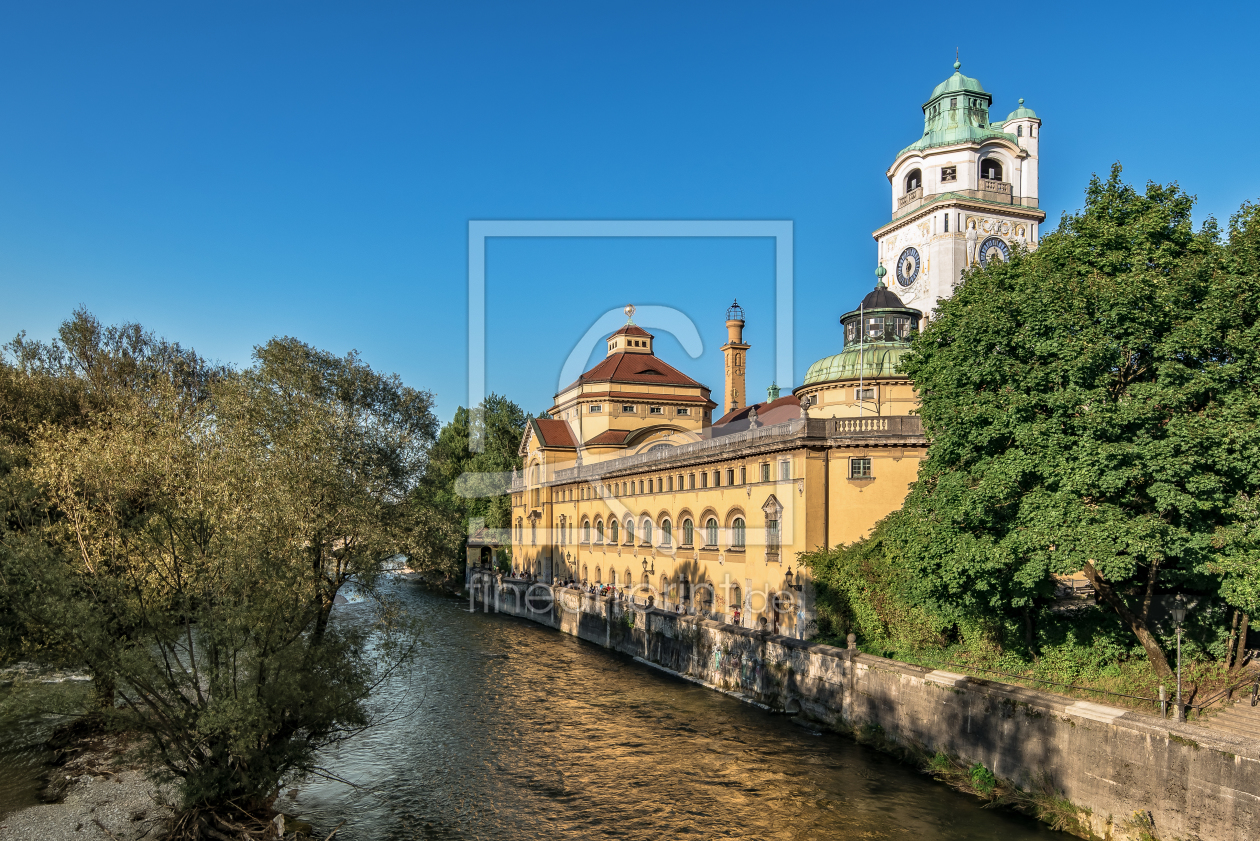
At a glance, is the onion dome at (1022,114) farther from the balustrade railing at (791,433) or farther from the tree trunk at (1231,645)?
the tree trunk at (1231,645)

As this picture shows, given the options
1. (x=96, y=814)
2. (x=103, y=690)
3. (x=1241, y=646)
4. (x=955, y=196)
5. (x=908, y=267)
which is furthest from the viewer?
(x=908, y=267)

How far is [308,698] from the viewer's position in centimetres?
1678

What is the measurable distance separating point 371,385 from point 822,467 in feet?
75.2

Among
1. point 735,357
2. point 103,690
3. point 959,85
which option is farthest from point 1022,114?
point 103,690

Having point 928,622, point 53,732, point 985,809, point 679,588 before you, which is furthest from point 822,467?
point 53,732

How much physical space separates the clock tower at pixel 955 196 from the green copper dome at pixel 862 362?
66.6 feet

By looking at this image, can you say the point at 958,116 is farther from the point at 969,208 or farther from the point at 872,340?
the point at 872,340

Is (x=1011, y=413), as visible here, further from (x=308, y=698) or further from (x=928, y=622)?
(x=308, y=698)

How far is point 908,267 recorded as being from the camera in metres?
59.2

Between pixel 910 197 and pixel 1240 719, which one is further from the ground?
pixel 910 197

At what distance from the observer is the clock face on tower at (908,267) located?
58.4m

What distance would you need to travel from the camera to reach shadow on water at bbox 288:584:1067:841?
1883 cm

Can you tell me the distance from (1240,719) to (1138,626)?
9.62ft

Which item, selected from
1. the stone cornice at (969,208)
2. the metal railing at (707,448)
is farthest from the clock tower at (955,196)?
the metal railing at (707,448)
